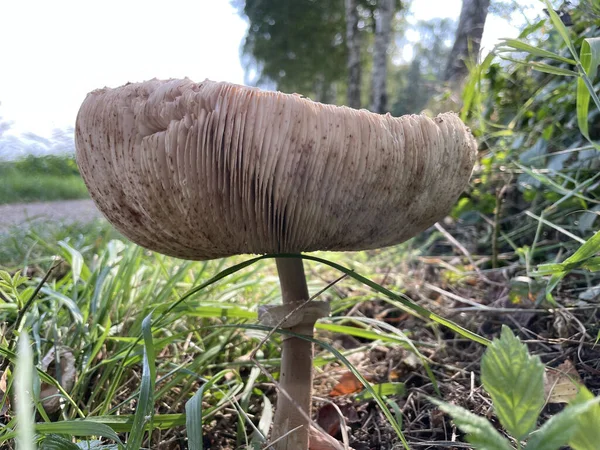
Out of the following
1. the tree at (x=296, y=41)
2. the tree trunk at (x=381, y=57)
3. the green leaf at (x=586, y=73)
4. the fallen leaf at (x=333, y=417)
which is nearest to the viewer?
the green leaf at (x=586, y=73)

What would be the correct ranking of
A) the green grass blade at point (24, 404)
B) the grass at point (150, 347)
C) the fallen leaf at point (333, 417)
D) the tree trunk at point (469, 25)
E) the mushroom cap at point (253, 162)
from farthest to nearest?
the tree trunk at point (469, 25) → the fallen leaf at point (333, 417) → the grass at point (150, 347) → the mushroom cap at point (253, 162) → the green grass blade at point (24, 404)

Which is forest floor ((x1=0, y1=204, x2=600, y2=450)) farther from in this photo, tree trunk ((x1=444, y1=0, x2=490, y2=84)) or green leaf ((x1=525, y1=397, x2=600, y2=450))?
tree trunk ((x1=444, y1=0, x2=490, y2=84))

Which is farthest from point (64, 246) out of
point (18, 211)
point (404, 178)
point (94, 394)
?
point (18, 211)

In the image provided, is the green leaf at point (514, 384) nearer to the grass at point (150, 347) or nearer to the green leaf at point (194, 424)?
the grass at point (150, 347)

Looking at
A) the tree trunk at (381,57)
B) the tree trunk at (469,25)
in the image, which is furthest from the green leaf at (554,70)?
the tree trunk at (381,57)

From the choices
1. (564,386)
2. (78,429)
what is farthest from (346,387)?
(78,429)

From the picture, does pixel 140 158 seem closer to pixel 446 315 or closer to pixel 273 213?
pixel 273 213
